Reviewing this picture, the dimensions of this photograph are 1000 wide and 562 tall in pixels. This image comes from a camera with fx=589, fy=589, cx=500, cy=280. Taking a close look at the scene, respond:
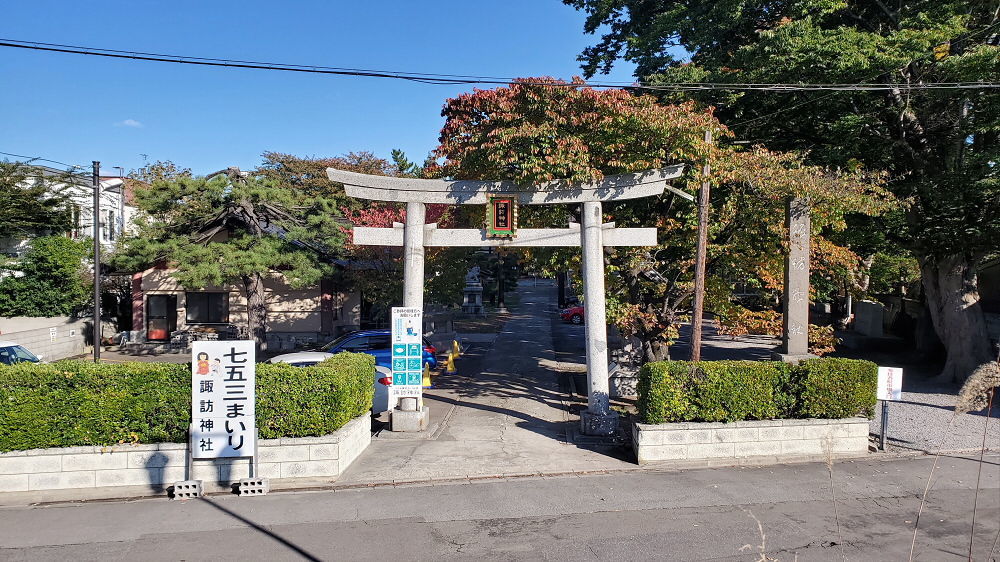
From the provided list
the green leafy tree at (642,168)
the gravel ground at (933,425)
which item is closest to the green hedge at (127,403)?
the green leafy tree at (642,168)

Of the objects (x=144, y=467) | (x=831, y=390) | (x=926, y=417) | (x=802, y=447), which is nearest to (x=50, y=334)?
(x=144, y=467)

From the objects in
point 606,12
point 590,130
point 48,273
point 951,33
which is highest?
point 606,12

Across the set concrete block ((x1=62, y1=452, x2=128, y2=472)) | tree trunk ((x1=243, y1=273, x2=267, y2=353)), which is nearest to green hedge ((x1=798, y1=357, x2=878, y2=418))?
concrete block ((x1=62, y1=452, x2=128, y2=472))

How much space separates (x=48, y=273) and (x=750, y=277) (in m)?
25.1

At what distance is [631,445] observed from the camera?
36.2ft

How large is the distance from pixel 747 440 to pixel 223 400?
8684mm

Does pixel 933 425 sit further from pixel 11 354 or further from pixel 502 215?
pixel 11 354

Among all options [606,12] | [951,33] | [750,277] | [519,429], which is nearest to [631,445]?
[519,429]

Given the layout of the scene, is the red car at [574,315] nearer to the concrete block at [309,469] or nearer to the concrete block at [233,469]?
the concrete block at [309,469]

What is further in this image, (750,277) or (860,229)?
(860,229)

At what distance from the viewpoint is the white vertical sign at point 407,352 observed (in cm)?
1223

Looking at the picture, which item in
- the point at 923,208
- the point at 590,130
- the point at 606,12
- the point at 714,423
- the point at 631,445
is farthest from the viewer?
the point at 606,12

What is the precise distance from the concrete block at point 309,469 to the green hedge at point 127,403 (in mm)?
470

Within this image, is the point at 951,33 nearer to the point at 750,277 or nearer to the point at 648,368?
the point at 750,277
